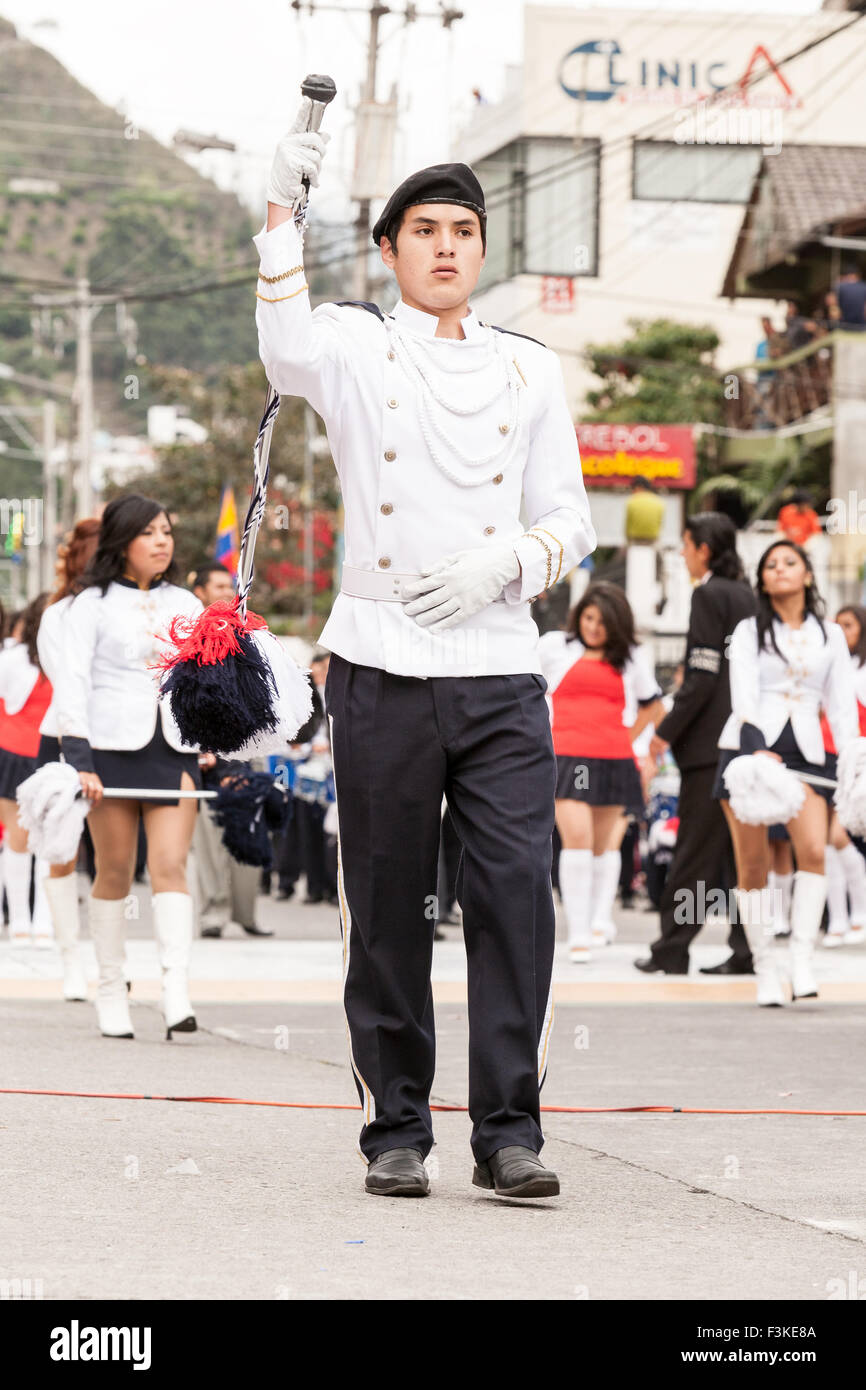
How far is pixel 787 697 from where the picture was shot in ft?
32.0

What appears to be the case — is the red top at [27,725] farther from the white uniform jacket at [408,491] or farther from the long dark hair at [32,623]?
the white uniform jacket at [408,491]

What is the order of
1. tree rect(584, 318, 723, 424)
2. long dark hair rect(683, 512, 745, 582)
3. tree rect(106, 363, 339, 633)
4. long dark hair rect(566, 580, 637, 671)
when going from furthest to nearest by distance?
tree rect(106, 363, 339, 633), tree rect(584, 318, 723, 424), long dark hair rect(566, 580, 637, 671), long dark hair rect(683, 512, 745, 582)

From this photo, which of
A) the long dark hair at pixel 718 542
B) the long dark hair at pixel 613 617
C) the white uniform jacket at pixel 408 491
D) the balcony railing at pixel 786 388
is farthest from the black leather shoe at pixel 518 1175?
the balcony railing at pixel 786 388

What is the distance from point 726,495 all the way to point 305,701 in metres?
34.5

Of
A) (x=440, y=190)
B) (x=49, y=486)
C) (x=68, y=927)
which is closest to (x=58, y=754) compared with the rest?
(x=68, y=927)

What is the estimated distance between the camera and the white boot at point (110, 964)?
26.9 ft

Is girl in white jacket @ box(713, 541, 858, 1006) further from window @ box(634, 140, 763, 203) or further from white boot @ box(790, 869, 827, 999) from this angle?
window @ box(634, 140, 763, 203)

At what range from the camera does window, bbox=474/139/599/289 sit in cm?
4656

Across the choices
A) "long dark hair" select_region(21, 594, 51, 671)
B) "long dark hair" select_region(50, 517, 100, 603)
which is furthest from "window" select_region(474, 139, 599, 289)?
"long dark hair" select_region(50, 517, 100, 603)

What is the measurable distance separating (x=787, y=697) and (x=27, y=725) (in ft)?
15.3

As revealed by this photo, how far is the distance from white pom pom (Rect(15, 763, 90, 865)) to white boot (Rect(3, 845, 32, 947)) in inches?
168

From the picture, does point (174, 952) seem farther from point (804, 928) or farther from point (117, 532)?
point (804, 928)

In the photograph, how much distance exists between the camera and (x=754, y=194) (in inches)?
1537

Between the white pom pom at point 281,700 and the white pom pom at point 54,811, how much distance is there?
2.67 metres
